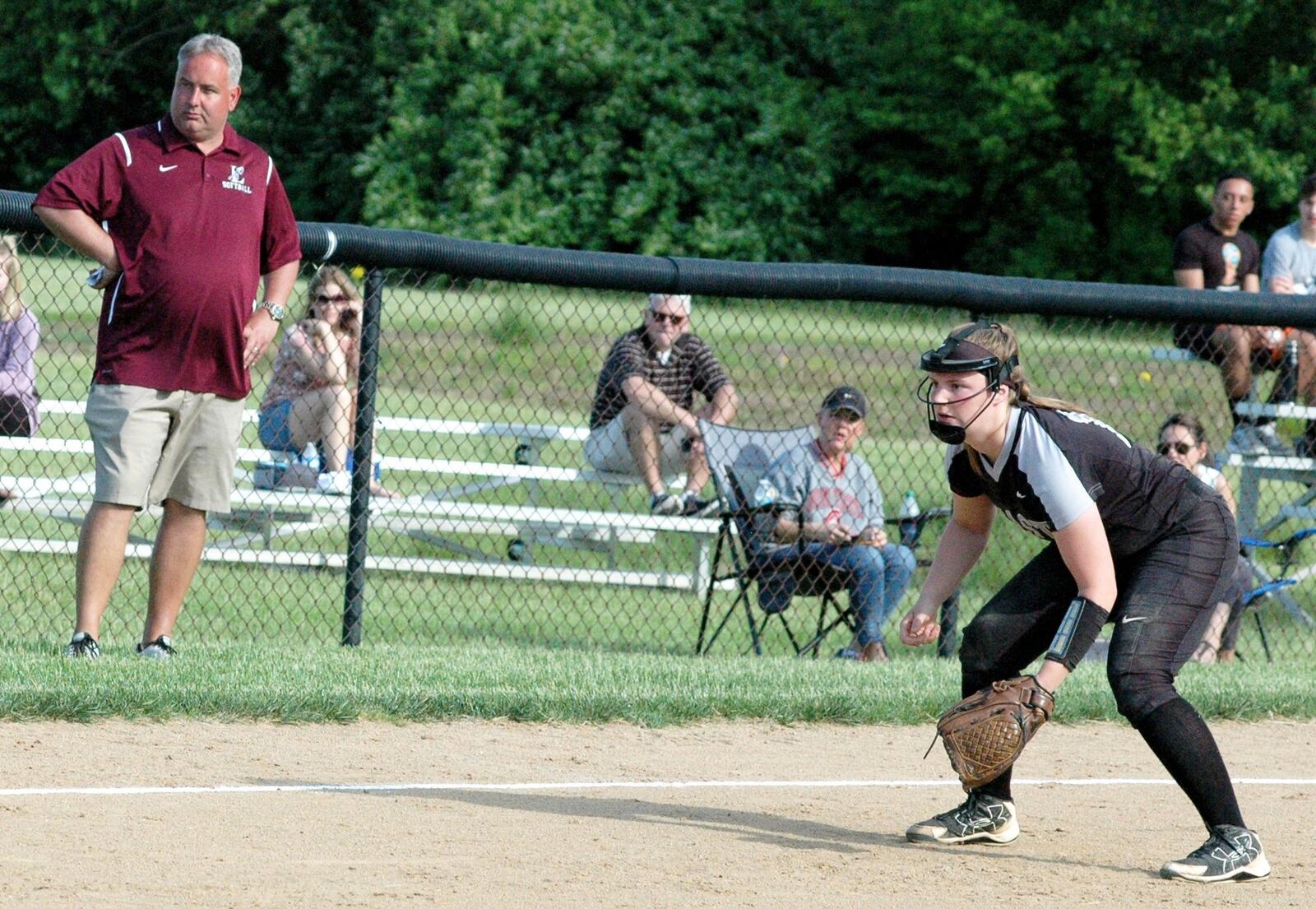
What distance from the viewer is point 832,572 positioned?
849cm

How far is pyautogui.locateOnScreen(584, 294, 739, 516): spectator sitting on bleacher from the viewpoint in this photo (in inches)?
375

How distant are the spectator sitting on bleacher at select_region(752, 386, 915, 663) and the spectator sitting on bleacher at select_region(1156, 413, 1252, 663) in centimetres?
141

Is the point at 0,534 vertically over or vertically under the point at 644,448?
under

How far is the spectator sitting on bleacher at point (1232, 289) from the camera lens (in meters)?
9.72

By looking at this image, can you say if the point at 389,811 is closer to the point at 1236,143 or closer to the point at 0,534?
the point at 0,534

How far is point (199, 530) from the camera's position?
675 centimetres

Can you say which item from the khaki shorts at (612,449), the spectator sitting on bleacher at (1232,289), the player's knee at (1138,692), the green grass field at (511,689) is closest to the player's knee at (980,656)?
the player's knee at (1138,692)

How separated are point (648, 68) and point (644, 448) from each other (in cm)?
2338

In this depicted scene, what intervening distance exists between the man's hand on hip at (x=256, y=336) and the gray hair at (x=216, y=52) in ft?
2.82

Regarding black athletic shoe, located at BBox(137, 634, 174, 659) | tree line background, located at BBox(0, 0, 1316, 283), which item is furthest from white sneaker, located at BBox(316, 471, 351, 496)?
tree line background, located at BBox(0, 0, 1316, 283)

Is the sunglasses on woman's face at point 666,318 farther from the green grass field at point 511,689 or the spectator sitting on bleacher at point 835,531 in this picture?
the green grass field at point 511,689

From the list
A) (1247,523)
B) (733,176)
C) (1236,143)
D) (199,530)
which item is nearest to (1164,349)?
(1247,523)

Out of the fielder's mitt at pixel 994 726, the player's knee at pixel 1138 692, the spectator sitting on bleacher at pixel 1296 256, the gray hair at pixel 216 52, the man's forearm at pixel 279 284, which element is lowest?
the fielder's mitt at pixel 994 726

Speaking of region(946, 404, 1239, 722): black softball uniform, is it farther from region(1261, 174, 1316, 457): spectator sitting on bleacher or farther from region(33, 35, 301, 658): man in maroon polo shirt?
region(1261, 174, 1316, 457): spectator sitting on bleacher
